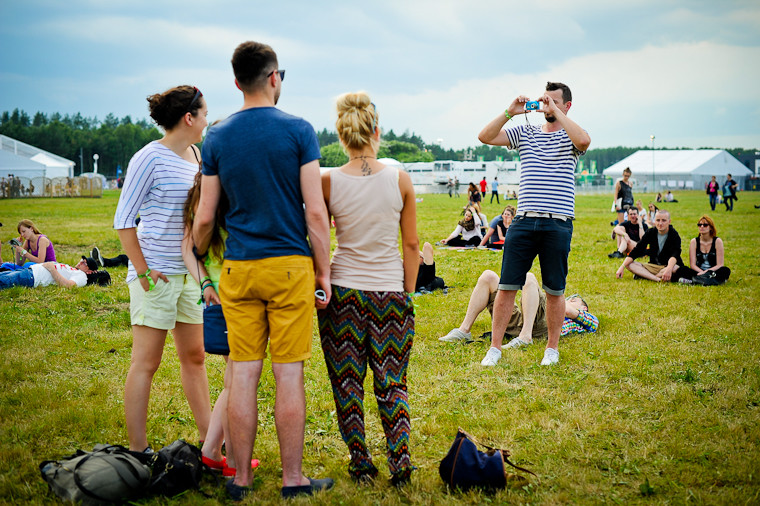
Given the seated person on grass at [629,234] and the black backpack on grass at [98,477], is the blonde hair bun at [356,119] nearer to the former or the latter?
the black backpack on grass at [98,477]

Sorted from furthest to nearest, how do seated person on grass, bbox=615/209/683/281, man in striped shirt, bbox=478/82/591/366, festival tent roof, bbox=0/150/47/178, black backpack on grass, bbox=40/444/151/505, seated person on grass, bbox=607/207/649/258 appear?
1. festival tent roof, bbox=0/150/47/178
2. seated person on grass, bbox=607/207/649/258
3. seated person on grass, bbox=615/209/683/281
4. man in striped shirt, bbox=478/82/591/366
5. black backpack on grass, bbox=40/444/151/505

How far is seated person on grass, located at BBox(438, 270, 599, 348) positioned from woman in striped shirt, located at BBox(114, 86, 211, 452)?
361 cm

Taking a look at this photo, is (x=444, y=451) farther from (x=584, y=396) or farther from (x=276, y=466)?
(x=584, y=396)

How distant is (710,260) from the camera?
32.6 feet

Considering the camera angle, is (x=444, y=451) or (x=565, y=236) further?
(x=565, y=236)

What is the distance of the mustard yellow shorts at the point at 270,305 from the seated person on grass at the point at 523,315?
3.59m

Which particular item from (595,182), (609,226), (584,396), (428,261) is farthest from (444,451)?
(595,182)

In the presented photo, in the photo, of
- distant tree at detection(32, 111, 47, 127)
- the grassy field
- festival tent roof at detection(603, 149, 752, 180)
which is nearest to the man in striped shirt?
the grassy field

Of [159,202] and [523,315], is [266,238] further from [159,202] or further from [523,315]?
[523,315]

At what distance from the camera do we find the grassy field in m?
3.36

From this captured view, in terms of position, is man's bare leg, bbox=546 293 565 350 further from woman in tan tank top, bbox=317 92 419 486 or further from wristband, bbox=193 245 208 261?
wristband, bbox=193 245 208 261

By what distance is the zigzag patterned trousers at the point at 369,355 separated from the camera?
3.21m

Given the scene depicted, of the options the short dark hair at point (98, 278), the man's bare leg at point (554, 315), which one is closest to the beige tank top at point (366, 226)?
the man's bare leg at point (554, 315)

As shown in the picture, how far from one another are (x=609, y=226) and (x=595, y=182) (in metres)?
55.2
